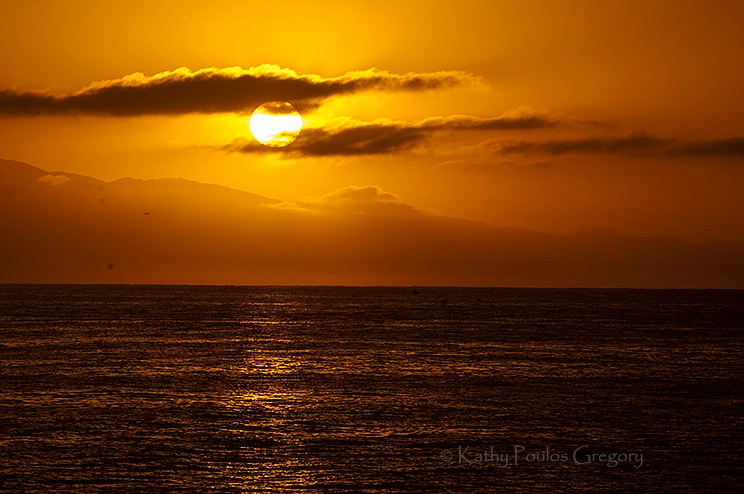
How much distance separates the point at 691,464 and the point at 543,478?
28.2ft

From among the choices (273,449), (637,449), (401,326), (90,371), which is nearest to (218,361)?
(90,371)

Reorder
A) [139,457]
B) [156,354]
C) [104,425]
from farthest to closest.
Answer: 1. [156,354]
2. [104,425]
3. [139,457]

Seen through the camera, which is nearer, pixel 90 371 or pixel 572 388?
pixel 572 388

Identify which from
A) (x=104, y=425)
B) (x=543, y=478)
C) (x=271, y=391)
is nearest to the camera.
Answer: (x=543, y=478)

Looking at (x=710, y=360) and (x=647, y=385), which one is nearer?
(x=647, y=385)

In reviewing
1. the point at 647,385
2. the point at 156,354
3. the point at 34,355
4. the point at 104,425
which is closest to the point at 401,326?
the point at 156,354

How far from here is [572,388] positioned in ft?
246

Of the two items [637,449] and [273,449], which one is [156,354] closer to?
[273,449]

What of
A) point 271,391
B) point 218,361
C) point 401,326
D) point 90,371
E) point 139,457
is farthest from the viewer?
point 401,326

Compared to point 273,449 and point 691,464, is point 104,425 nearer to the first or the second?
point 273,449

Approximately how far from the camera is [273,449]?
4950 cm

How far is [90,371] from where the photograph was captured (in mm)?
84000

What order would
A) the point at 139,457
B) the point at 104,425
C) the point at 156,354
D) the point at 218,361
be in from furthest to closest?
the point at 156,354, the point at 218,361, the point at 104,425, the point at 139,457

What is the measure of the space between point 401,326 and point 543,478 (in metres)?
132
